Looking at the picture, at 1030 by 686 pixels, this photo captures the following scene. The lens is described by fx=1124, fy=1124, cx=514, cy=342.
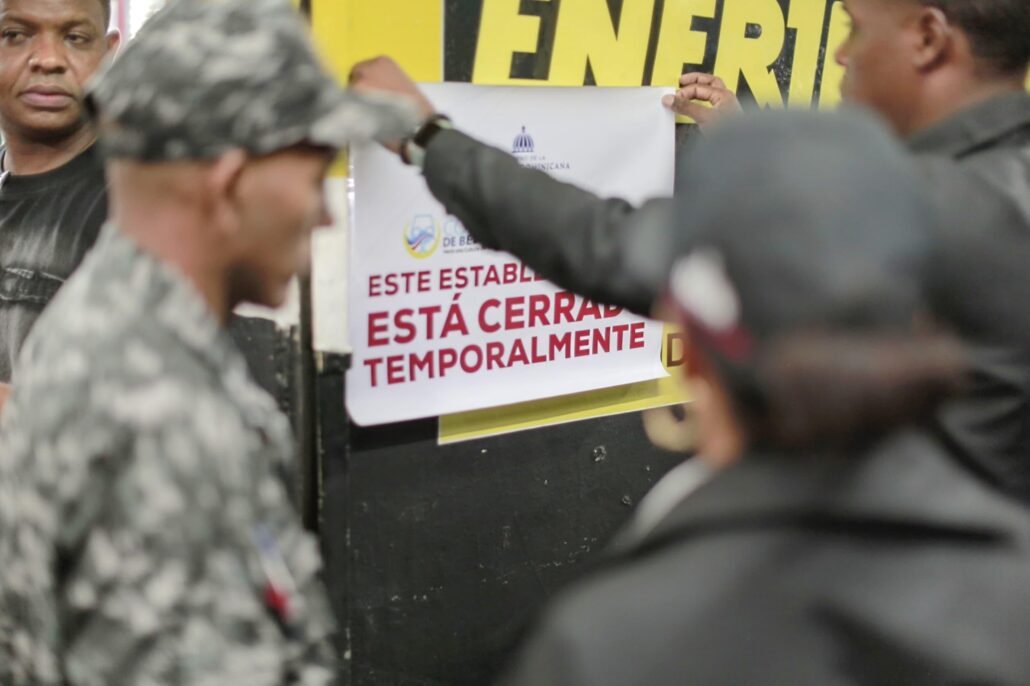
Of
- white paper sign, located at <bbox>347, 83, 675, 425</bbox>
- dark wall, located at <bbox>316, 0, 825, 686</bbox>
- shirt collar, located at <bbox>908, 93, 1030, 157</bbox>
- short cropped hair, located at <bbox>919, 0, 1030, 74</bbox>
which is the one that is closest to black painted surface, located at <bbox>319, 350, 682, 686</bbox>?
dark wall, located at <bbox>316, 0, 825, 686</bbox>

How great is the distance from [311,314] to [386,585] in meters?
0.81

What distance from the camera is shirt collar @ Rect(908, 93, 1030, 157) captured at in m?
2.23

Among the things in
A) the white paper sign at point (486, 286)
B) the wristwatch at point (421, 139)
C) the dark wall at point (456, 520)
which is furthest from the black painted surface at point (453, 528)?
Result: the wristwatch at point (421, 139)

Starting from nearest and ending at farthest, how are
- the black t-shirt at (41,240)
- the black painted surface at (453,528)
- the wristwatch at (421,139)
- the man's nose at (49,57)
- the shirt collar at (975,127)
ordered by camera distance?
1. the shirt collar at (975,127)
2. the wristwatch at (421,139)
3. the black t-shirt at (41,240)
4. the man's nose at (49,57)
5. the black painted surface at (453,528)

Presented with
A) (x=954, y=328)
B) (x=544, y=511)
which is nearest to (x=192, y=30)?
(x=954, y=328)

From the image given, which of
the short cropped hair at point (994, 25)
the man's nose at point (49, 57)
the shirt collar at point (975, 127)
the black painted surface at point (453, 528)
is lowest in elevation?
the black painted surface at point (453, 528)

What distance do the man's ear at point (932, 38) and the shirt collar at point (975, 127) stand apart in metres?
0.13

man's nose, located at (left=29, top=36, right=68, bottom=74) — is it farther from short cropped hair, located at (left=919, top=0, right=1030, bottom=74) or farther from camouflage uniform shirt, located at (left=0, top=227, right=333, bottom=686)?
short cropped hair, located at (left=919, top=0, right=1030, bottom=74)

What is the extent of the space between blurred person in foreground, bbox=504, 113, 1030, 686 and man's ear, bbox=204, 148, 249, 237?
656 mm

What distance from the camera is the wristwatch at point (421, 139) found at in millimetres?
2375

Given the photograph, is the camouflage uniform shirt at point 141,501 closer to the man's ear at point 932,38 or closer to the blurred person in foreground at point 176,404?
the blurred person in foreground at point 176,404

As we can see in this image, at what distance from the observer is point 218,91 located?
4.87 feet

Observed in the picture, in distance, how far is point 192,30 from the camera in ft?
4.96

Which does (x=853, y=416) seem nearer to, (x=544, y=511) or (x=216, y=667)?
(x=216, y=667)
